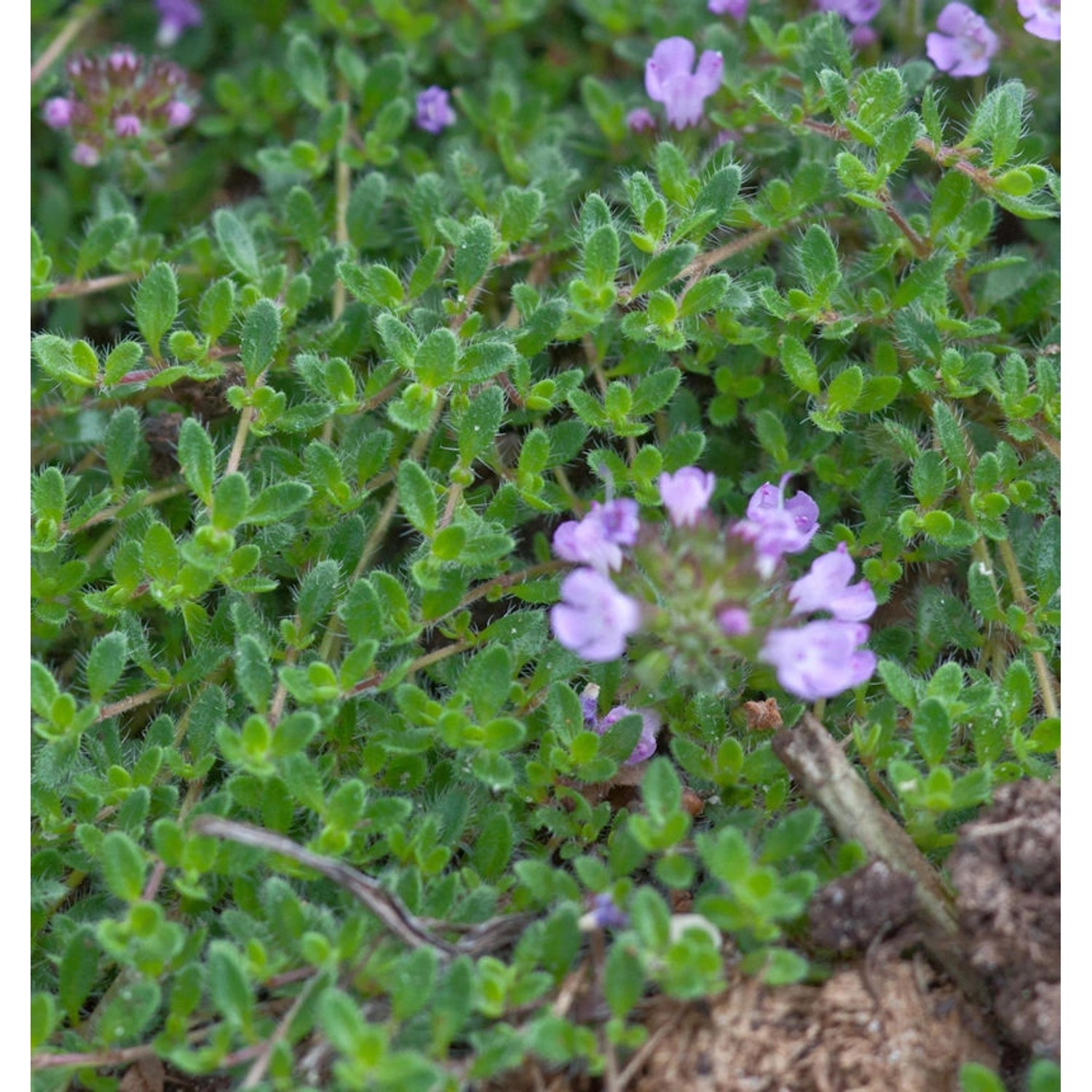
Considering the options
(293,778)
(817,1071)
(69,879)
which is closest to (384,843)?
(293,778)

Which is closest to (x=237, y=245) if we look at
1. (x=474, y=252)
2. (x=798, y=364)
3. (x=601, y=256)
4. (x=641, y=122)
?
(x=474, y=252)

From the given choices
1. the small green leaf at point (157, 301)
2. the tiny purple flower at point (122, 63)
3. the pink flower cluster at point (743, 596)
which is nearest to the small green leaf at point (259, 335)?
the small green leaf at point (157, 301)

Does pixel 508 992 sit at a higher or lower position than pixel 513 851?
higher

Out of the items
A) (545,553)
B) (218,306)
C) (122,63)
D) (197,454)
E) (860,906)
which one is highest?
(122,63)

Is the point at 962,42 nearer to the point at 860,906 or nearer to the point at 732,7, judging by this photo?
the point at 732,7

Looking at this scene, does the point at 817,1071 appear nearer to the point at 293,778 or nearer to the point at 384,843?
the point at 384,843

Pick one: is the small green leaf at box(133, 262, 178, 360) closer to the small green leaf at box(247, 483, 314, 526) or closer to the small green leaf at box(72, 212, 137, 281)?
the small green leaf at box(72, 212, 137, 281)
